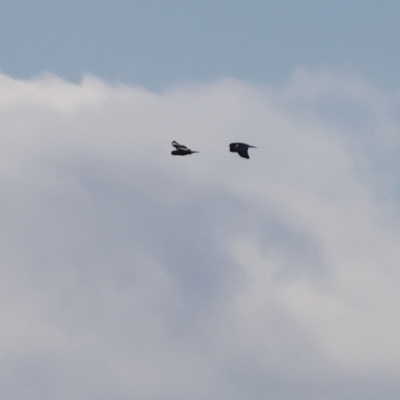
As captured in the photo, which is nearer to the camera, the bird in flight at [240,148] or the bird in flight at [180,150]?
the bird in flight at [240,148]

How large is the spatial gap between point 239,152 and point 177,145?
8809 mm

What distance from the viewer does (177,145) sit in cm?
12219

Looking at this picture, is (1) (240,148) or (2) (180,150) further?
(2) (180,150)

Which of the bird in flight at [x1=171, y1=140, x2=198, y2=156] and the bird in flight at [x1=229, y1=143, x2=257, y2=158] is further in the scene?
the bird in flight at [x1=171, y1=140, x2=198, y2=156]

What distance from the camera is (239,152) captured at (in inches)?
4611
